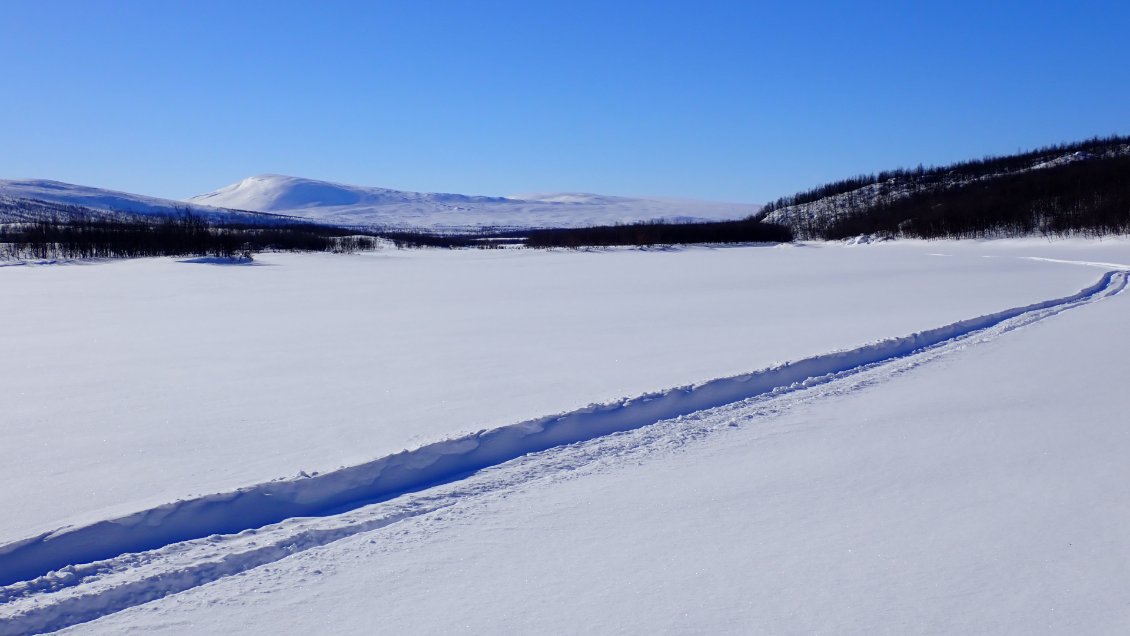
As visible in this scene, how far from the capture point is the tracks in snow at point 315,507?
9.46 feet

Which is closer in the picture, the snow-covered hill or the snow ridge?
the snow ridge


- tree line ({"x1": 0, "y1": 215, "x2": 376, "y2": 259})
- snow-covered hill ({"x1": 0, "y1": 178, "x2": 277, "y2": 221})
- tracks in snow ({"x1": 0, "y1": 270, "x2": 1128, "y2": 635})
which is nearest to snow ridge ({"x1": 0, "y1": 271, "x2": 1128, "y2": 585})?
tracks in snow ({"x1": 0, "y1": 270, "x2": 1128, "y2": 635})

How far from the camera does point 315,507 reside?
3.74 metres

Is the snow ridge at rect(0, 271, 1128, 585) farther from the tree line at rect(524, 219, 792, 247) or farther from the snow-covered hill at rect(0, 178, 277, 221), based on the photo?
the snow-covered hill at rect(0, 178, 277, 221)

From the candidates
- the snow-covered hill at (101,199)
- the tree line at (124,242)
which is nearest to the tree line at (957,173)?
the tree line at (124,242)

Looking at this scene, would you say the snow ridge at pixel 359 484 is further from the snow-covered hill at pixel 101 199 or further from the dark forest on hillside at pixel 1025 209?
the snow-covered hill at pixel 101 199

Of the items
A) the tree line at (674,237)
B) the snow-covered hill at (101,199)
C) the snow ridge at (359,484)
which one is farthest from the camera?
the snow-covered hill at (101,199)

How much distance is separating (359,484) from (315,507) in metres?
0.27

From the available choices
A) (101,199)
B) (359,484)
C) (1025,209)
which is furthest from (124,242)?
(101,199)

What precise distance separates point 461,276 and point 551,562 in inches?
856

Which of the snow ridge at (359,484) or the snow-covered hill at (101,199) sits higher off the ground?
the snow-covered hill at (101,199)

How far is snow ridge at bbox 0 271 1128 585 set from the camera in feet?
10.4

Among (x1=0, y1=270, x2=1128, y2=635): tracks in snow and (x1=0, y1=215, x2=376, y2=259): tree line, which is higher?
(x1=0, y1=215, x2=376, y2=259): tree line

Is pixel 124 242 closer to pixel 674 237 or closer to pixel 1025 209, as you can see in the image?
pixel 674 237
